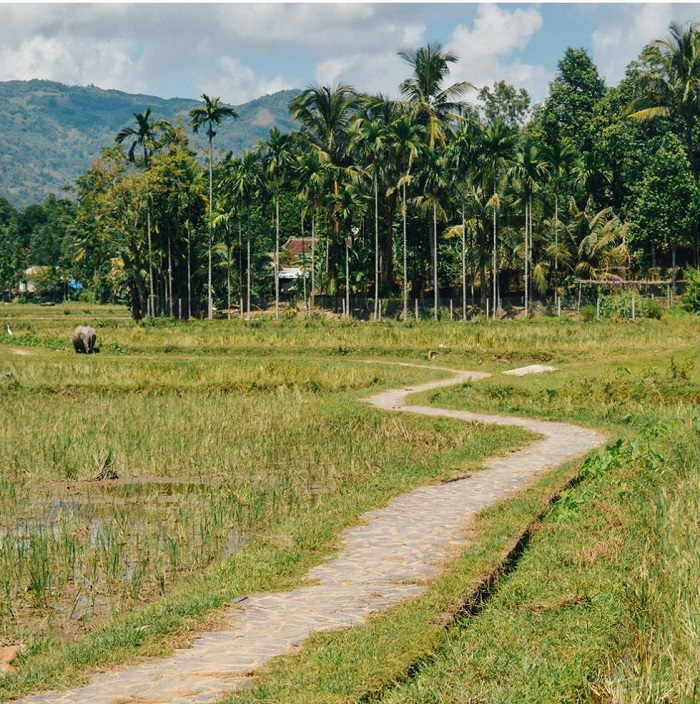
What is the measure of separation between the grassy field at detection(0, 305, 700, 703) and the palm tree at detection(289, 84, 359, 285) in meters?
33.0

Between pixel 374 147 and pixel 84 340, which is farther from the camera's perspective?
pixel 374 147

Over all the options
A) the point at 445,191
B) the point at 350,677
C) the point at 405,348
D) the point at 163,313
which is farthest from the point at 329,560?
the point at 163,313

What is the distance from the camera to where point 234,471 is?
16.3 metres

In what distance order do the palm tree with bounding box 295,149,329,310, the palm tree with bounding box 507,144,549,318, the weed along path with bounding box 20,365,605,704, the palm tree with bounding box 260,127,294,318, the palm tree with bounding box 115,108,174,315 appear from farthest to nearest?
the palm tree with bounding box 260,127,294,318 < the palm tree with bounding box 115,108,174,315 < the palm tree with bounding box 295,149,329,310 < the palm tree with bounding box 507,144,549,318 < the weed along path with bounding box 20,365,605,704

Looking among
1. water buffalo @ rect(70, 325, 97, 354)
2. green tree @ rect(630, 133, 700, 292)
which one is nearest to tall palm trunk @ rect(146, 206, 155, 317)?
water buffalo @ rect(70, 325, 97, 354)

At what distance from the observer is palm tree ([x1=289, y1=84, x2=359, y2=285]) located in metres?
60.3

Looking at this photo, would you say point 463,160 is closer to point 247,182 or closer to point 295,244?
point 247,182

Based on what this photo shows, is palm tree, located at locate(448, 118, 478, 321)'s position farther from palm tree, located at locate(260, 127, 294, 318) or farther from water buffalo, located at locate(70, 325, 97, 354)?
water buffalo, located at locate(70, 325, 97, 354)

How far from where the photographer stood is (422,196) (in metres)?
57.2

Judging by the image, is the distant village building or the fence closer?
the fence

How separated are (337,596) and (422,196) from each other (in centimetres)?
4936

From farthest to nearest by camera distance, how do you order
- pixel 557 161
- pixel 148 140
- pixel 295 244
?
1. pixel 295 244
2. pixel 148 140
3. pixel 557 161

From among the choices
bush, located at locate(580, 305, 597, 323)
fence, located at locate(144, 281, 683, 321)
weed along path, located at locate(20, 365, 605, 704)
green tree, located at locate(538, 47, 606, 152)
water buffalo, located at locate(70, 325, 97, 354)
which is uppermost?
green tree, located at locate(538, 47, 606, 152)

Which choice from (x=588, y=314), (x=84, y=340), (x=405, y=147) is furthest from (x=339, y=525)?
(x=405, y=147)
